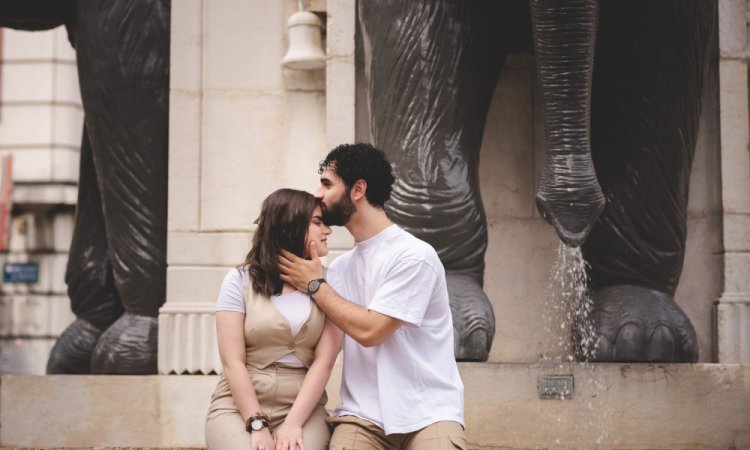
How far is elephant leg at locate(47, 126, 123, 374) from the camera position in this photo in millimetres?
6207

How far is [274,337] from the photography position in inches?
140

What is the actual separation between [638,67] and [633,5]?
0.24m

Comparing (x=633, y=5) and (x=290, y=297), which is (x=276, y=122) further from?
(x=290, y=297)

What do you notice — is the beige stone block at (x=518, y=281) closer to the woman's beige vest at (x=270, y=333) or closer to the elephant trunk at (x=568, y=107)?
the elephant trunk at (x=568, y=107)

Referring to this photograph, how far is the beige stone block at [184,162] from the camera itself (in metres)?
5.70

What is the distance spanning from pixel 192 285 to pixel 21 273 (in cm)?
1446

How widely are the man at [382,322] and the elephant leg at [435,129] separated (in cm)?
114

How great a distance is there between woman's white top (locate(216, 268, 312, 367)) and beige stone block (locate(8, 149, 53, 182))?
54.3ft

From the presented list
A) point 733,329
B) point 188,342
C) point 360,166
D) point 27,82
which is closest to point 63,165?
point 27,82

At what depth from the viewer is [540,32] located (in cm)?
452

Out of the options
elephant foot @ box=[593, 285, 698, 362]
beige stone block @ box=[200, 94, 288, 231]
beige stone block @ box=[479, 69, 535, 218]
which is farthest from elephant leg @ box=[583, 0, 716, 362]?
beige stone block @ box=[200, 94, 288, 231]

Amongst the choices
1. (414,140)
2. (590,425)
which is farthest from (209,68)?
(590,425)

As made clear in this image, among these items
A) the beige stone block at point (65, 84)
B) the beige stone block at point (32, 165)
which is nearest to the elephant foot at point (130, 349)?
the beige stone block at point (32, 165)

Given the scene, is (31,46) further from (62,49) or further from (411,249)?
(411,249)
